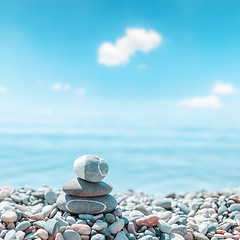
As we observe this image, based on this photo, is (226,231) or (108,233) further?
(226,231)

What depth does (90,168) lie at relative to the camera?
2.86 metres

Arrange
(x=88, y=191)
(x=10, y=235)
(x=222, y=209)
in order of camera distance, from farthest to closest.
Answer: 1. (x=222, y=209)
2. (x=88, y=191)
3. (x=10, y=235)

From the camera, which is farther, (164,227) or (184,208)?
(184,208)

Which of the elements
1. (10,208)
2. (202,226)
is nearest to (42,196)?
(10,208)

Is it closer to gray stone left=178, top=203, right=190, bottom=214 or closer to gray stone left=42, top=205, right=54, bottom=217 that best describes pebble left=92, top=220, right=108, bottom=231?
gray stone left=42, top=205, right=54, bottom=217

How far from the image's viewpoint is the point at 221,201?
3.82 meters

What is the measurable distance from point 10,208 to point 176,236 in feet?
5.83

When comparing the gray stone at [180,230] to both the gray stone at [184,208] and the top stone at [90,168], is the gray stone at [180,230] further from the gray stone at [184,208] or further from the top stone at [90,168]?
the top stone at [90,168]

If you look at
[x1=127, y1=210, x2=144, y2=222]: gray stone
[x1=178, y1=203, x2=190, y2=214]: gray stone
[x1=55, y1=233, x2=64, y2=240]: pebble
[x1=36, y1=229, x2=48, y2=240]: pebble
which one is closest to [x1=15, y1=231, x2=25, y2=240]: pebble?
[x1=36, y1=229, x2=48, y2=240]: pebble

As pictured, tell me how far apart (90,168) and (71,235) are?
0.69m

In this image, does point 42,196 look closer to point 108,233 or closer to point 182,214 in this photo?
point 108,233

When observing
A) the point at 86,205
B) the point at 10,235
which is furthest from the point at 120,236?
the point at 10,235

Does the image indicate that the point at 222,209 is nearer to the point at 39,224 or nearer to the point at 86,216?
the point at 86,216

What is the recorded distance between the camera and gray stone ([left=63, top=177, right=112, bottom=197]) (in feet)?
9.32
